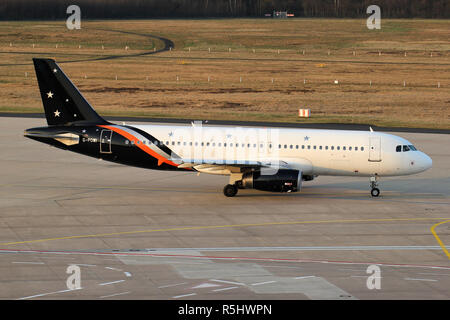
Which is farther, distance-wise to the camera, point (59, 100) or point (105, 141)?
point (59, 100)

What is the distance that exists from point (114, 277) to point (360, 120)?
57.4m

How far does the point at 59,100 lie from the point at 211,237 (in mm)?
16992

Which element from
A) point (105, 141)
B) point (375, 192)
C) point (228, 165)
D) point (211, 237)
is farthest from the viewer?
point (375, 192)

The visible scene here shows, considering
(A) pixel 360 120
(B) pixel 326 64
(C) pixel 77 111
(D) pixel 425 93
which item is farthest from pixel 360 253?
(B) pixel 326 64

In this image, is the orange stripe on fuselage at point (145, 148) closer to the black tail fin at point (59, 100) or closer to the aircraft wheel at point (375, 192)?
the black tail fin at point (59, 100)

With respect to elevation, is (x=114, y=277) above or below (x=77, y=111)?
below

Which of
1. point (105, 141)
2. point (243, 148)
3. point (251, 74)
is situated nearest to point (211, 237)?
point (243, 148)

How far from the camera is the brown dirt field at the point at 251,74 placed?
94.2m

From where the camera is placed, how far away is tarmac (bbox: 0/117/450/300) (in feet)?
103

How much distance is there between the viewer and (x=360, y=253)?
37031mm

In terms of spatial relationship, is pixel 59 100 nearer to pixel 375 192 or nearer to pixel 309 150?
pixel 309 150

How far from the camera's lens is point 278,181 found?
152 ft

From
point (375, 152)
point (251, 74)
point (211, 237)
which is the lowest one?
point (211, 237)
